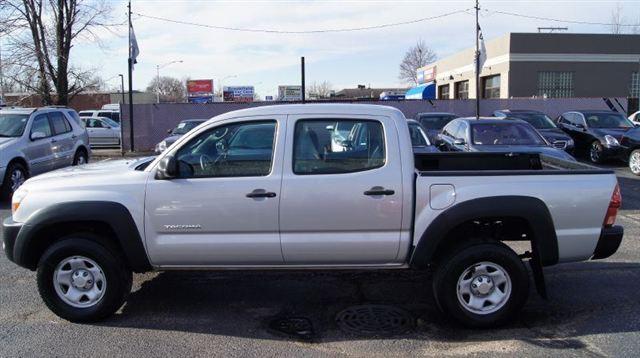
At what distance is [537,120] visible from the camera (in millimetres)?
17656

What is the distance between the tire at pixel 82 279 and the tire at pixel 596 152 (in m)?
14.9

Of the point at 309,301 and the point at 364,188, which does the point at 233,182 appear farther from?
the point at 309,301

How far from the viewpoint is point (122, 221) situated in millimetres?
4605

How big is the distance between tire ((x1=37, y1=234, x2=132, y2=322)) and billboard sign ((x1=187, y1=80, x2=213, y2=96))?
293ft

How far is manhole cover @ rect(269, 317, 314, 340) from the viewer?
14.9 feet

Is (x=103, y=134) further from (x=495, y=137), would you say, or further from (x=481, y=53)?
(x=495, y=137)

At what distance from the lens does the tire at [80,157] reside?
44.3ft

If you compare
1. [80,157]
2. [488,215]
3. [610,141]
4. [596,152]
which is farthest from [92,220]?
[596,152]

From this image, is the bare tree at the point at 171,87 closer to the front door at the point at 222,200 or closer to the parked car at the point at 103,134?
the parked car at the point at 103,134

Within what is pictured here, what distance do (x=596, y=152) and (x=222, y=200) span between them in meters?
14.6

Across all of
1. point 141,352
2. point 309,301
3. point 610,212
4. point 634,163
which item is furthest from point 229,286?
point 634,163

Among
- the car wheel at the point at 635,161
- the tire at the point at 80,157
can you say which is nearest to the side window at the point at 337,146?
the tire at the point at 80,157

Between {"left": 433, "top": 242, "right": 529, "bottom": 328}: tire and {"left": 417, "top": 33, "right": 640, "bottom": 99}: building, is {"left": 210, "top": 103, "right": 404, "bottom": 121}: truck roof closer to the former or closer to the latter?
{"left": 433, "top": 242, "right": 529, "bottom": 328}: tire

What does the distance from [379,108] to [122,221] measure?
2300 mm
